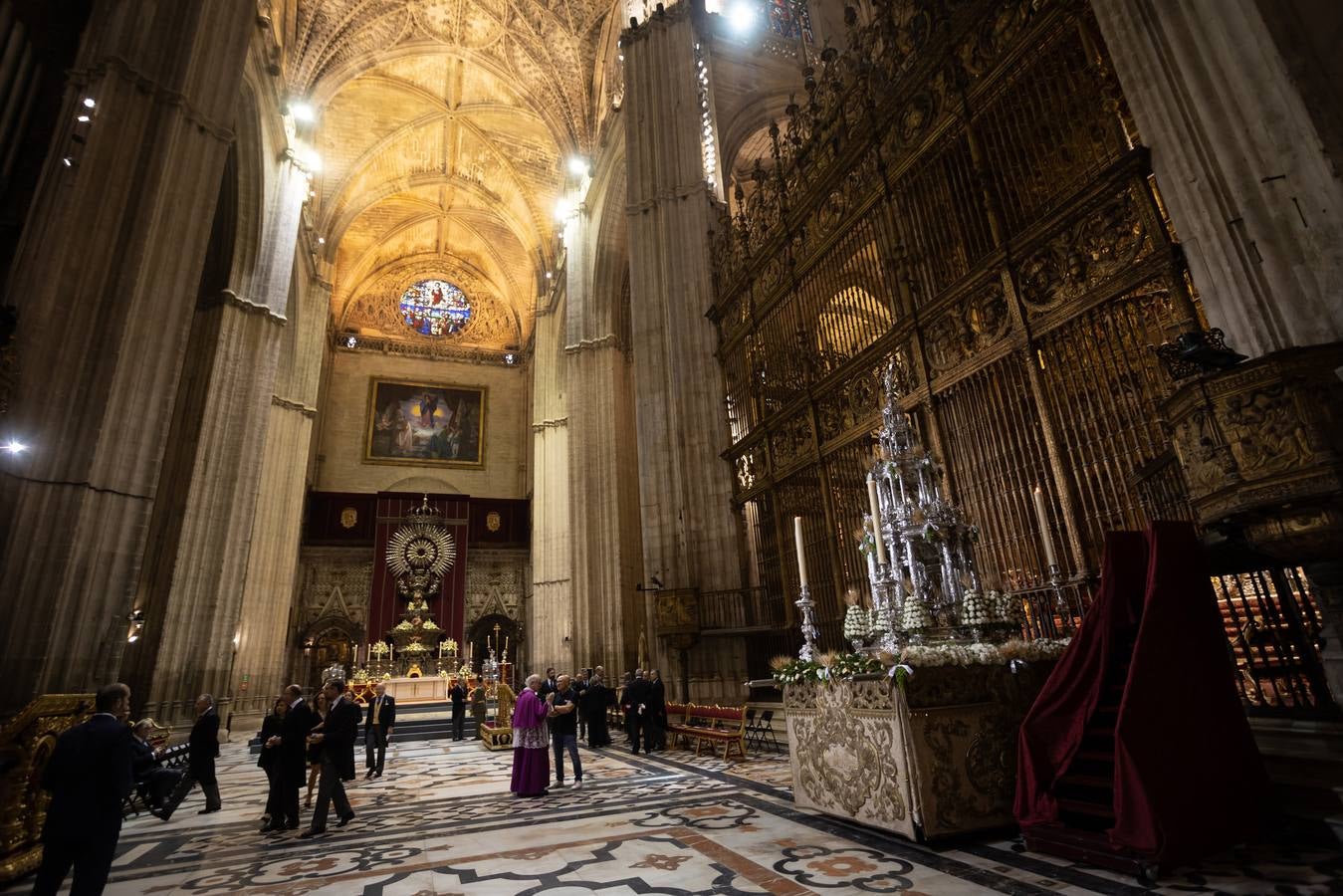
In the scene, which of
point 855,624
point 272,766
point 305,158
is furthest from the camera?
point 305,158

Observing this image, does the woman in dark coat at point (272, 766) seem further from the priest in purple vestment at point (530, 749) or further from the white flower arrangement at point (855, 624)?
the white flower arrangement at point (855, 624)

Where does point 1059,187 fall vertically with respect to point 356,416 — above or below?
below

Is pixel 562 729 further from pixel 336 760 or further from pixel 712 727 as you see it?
pixel 712 727

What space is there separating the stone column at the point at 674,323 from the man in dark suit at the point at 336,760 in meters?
6.27

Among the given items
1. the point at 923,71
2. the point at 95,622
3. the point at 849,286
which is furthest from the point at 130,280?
the point at 923,71

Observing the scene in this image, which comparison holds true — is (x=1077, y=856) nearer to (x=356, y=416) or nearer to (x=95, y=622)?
(x=95, y=622)

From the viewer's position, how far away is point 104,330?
7.75 m

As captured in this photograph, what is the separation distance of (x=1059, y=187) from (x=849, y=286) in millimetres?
3155

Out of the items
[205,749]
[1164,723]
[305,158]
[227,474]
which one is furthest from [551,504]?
[1164,723]

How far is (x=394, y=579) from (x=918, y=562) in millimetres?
23112

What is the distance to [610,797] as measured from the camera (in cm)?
560

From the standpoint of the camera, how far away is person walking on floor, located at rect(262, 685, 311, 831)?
511 cm

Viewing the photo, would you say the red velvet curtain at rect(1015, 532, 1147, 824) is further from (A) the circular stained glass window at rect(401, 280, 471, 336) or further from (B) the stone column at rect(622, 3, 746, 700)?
(A) the circular stained glass window at rect(401, 280, 471, 336)

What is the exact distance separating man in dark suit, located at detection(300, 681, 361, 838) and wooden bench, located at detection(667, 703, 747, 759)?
391 centimetres
